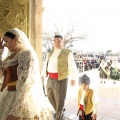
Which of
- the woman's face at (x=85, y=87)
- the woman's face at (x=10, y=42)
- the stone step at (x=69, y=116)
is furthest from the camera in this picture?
the stone step at (x=69, y=116)

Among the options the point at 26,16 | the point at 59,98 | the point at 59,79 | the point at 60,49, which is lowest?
the point at 59,98

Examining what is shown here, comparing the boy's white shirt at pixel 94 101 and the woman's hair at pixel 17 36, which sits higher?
the woman's hair at pixel 17 36

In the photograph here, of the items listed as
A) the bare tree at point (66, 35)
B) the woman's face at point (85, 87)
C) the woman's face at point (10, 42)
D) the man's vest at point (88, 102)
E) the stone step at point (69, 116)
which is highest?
the bare tree at point (66, 35)

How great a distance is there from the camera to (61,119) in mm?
3010

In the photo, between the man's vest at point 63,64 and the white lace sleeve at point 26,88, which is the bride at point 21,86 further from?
the man's vest at point 63,64

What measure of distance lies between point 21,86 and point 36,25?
1.86 metres

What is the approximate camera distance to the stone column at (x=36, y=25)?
3.09 meters

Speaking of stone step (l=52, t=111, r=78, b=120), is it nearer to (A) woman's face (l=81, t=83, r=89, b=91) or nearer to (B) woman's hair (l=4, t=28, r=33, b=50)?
(A) woman's face (l=81, t=83, r=89, b=91)

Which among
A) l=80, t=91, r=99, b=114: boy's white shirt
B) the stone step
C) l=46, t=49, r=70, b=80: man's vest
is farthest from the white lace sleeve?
the stone step

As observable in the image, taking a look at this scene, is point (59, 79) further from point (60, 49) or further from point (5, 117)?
point (5, 117)

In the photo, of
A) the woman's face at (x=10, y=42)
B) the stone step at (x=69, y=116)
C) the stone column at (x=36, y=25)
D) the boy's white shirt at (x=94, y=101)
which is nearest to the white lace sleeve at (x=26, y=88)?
the woman's face at (x=10, y=42)

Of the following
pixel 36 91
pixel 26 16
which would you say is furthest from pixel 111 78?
pixel 36 91

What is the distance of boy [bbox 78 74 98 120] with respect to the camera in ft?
7.86

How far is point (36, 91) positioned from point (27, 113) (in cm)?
18
